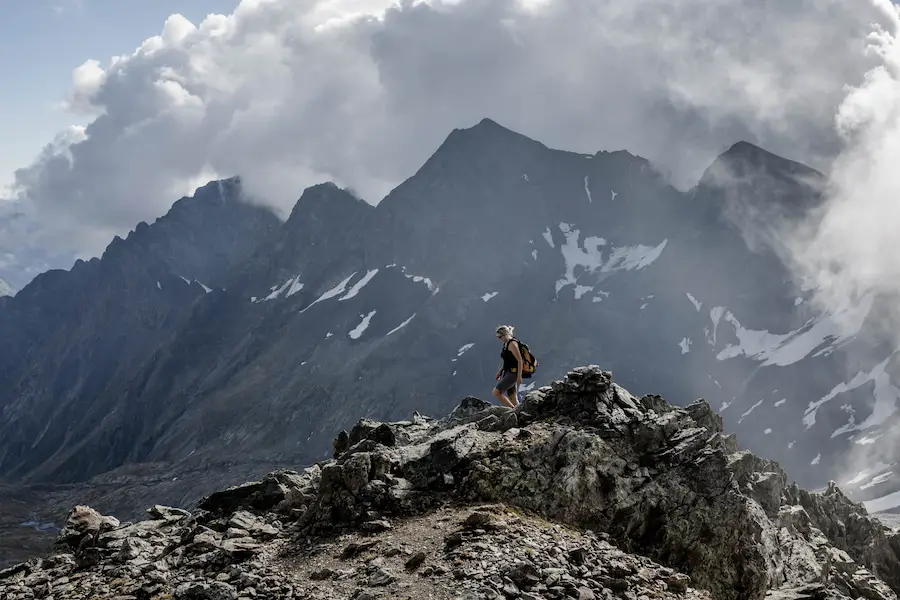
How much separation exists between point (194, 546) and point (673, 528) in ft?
48.2

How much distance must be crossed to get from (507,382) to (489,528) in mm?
9796

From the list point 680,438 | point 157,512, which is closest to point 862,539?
point 680,438

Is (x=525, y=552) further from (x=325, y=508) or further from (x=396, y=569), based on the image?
(x=325, y=508)

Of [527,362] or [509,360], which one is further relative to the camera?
[509,360]

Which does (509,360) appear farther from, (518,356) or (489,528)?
(489,528)

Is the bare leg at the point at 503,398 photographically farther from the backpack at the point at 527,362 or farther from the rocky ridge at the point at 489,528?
the backpack at the point at 527,362

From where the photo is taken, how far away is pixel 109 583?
19.7m

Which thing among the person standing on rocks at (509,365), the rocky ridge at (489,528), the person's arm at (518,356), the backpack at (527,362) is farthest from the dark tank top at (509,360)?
the rocky ridge at (489,528)

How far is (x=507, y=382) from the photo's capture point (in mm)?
28641

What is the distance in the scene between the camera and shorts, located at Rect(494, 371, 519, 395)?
93.5 ft

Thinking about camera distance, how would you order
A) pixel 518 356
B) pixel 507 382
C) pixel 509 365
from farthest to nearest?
pixel 507 382, pixel 509 365, pixel 518 356

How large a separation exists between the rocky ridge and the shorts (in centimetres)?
99

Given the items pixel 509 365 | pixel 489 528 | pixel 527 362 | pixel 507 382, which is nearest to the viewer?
pixel 489 528

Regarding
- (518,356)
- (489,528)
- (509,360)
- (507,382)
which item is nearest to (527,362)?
(518,356)
